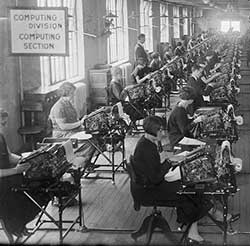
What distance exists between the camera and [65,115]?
3.81 meters

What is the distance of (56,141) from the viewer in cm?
372

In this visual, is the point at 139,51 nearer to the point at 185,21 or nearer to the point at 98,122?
the point at 98,122

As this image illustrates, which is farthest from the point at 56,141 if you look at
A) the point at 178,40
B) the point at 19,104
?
the point at 178,40

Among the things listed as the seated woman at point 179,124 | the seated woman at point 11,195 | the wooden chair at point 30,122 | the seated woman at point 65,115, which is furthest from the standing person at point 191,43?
the seated woman at point 11,195

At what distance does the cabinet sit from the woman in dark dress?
2.23ft

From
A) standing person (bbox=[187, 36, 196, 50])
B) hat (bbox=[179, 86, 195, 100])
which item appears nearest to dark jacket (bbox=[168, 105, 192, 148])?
hat (bbox=[179, 86, 195, 100])

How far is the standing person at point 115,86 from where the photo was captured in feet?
14.0

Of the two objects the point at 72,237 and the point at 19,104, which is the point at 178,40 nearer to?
the point at 19,104

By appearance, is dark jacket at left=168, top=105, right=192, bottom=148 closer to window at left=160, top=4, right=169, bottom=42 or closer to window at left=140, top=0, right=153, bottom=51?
window at left=140, top=0, right=153, bottom=51

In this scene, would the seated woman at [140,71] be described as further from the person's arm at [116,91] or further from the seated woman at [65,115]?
the seated woman at [65,115]

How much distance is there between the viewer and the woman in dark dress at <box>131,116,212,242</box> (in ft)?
10.9

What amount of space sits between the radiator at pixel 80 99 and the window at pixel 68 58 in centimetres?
9

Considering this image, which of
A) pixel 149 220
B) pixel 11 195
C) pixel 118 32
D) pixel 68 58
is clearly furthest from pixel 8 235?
pixel 118 32

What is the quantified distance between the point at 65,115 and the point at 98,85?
420 mm
